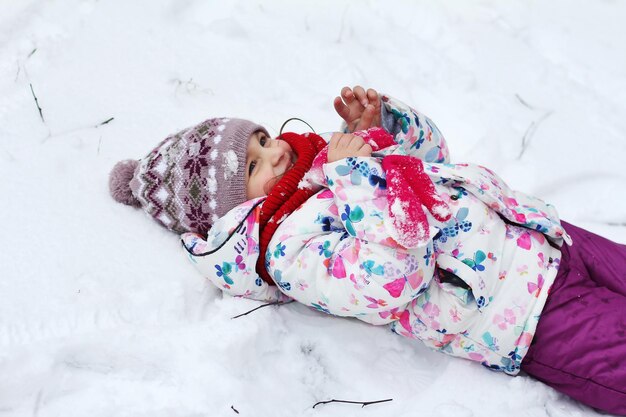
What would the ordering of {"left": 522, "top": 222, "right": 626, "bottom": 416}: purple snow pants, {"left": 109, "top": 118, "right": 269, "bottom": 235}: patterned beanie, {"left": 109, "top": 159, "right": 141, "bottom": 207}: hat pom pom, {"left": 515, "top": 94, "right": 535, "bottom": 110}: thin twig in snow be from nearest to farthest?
{"left": 522, "top": 222, "right": 626, "bottom": 416}: purple snow pants → {"left": 109, "top": 118, "right": 269, "bottom": 235}: patterned beanie → {"left": 109, "top": 159, "right": 141, "bottom": 207}: hat pom pom → {"left": 515, "top": 94, "right": 535, "bottom": 110}: thin twig in snow

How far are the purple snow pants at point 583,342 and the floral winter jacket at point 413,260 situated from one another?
0.15ft

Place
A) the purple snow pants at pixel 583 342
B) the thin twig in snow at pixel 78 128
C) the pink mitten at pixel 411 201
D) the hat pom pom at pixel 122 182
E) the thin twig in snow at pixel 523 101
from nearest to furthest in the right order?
1. the pink mitten at pixel 411 201
2. the purple snow pants at pixel 583 342
3. the hat pom pom at pixel 122 182
4. the thin twig in snow at pixel 78 128
5. the thin twig in snow at pixel 523 101

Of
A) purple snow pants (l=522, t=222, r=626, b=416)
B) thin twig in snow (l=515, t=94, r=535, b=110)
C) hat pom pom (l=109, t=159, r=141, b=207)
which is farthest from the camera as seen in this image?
thin twig in snow (l=515, t=94, r=535, b=110)

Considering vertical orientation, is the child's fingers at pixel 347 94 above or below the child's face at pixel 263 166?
above

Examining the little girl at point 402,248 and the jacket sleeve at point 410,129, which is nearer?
the little girl at point 402,248

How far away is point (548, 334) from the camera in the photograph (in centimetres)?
143

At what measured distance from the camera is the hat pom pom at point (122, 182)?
5.33 feet

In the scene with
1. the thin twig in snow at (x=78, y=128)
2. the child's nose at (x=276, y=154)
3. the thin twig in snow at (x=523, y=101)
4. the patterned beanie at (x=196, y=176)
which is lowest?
the thin twig in snow at (x=78, y=128)

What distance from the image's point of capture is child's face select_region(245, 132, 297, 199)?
1576 mm

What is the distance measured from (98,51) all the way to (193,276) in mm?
1024

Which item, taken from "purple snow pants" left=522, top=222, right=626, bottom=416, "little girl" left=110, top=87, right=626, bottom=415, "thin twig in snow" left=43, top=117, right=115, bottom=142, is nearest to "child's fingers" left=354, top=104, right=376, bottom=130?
"little girl" left=110, top=87, right=626, bottom=415

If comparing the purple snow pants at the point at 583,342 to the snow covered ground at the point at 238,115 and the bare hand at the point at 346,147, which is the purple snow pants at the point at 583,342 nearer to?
the snow covered ground at the point at 238,115

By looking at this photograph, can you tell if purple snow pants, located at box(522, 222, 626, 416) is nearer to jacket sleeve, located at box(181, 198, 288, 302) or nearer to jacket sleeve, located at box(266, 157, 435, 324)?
jacket sleeve, located at box(266, 157, 435, 324)

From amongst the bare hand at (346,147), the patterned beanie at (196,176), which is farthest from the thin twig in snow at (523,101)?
the patterned beanie at (196,176)
